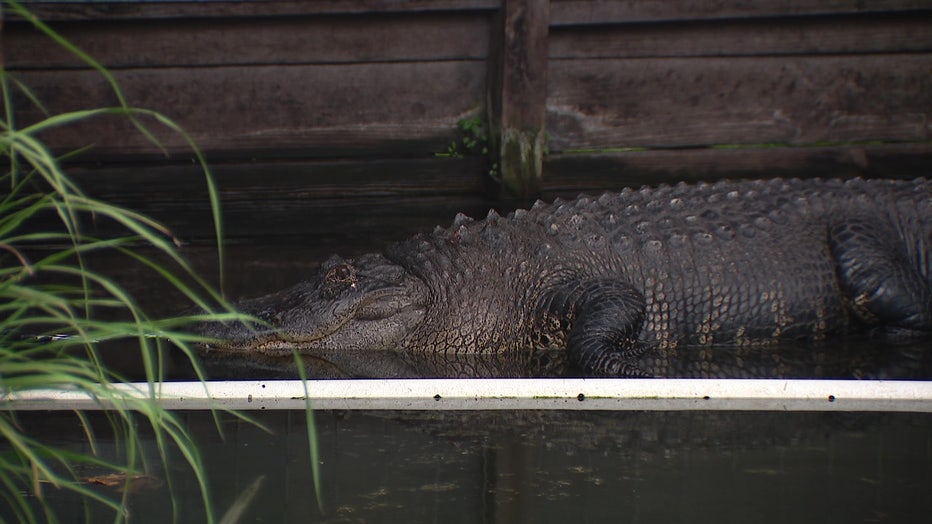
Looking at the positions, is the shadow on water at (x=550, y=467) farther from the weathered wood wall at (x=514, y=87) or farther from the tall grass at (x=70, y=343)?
the weathered wood wall at (x=514, y=87)

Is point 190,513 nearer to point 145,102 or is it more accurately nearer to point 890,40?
point 145,102

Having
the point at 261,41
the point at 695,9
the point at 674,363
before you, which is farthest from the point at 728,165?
the point at 261,41

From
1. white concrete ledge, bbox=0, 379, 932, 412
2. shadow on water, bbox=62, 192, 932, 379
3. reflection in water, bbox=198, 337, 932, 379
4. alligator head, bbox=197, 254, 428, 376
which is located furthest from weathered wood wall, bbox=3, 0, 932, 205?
white concrete ledge, bbox=0, 379, 932, 412

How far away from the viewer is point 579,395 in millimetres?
2482

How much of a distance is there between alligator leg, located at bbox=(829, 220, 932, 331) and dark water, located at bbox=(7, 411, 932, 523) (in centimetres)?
167

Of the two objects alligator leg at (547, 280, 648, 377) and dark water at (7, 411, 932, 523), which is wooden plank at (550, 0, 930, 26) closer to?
alligator leg at (547, 280, 648, 377)

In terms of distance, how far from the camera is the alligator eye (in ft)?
13.3

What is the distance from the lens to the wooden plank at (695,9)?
4.69m

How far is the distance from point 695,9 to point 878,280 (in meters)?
1.60

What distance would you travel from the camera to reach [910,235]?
4.20 m

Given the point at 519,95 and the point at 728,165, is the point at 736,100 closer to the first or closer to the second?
the point at 728,165

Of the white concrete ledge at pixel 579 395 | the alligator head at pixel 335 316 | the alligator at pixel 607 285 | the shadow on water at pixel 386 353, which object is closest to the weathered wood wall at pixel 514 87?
the shadow on water at pixel 386 353

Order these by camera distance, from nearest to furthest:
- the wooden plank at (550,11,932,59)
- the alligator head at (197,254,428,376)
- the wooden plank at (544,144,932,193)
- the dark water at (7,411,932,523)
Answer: the dark water at (7,411,932,523) → the alligator head at (197,254,428,376) → the wooden plank at (550,11,932,59) → the wooden plank at (544,144,932,193)

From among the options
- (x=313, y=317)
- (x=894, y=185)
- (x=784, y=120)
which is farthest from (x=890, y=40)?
(x=313, y=317)
